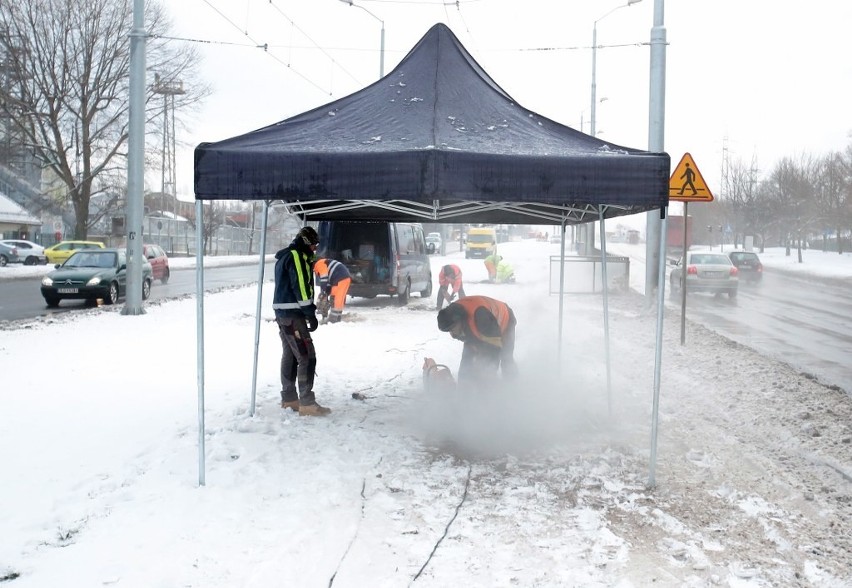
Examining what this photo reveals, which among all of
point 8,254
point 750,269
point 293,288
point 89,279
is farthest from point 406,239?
point 8,254

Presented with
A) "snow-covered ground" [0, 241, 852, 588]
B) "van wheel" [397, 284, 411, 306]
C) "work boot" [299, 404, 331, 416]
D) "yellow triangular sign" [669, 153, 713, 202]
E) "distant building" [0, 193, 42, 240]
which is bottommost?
"snow-covered ground" [0, 241, 852, 588]

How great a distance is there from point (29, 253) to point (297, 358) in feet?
131

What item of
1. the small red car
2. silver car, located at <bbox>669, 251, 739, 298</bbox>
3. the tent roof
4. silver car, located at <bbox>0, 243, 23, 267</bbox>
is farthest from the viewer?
silver car, located at <bbox>0, 243, 23, 267</bbox>

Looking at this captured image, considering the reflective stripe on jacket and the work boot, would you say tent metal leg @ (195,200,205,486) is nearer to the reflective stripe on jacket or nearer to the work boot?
the reflective stripe on jacket

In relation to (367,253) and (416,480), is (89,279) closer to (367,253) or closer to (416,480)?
(367,253)

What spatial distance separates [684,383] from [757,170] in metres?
60.1

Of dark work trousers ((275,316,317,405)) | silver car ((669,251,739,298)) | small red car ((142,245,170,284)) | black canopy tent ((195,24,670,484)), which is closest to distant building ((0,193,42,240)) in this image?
small red car ((142,245,170,284))

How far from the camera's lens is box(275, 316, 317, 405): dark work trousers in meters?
6.67

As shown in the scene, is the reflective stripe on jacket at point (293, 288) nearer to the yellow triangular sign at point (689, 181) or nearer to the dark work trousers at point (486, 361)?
the dark work trousers at point (486, 361)

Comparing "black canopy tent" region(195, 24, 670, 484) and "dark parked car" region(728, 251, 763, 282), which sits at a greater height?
"black canopy tent" region(195, 24, 670, 484)

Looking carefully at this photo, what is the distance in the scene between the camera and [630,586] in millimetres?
3703

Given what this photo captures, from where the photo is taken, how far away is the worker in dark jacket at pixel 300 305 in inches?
259

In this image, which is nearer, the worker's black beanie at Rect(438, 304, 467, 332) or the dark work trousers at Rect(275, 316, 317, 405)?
the worker's black beanie at Rect(438, 304, 467, 332)

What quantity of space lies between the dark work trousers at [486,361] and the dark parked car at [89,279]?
547 inches
